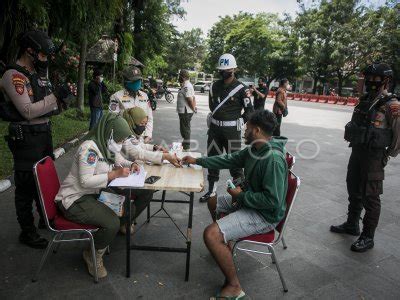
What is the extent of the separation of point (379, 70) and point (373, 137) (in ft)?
2.21

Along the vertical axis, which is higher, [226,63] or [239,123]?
[226,63]

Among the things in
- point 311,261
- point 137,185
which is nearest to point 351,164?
point 311,261

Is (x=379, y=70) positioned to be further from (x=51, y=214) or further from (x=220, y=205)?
(x=51, y=214)

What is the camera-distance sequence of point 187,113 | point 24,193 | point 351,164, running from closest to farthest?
point 24,193 < point 351,164 < point 187,113

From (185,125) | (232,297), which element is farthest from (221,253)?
(185,125)

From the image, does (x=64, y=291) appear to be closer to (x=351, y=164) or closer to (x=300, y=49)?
(x=351, y=164)

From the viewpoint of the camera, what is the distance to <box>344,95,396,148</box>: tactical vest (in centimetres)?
344

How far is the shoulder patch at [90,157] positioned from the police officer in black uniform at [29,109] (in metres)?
0.71

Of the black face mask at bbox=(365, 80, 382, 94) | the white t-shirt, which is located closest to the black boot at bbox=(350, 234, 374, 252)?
the black face mask at bbox=(365, 80, 382, 94)

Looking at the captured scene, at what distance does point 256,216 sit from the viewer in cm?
277

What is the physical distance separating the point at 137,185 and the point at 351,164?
99.6 inches

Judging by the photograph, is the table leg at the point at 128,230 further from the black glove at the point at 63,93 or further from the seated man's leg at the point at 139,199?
the black glove at the point at 63,93

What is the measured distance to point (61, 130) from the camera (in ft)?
28.6

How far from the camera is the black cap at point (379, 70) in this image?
3441mm
